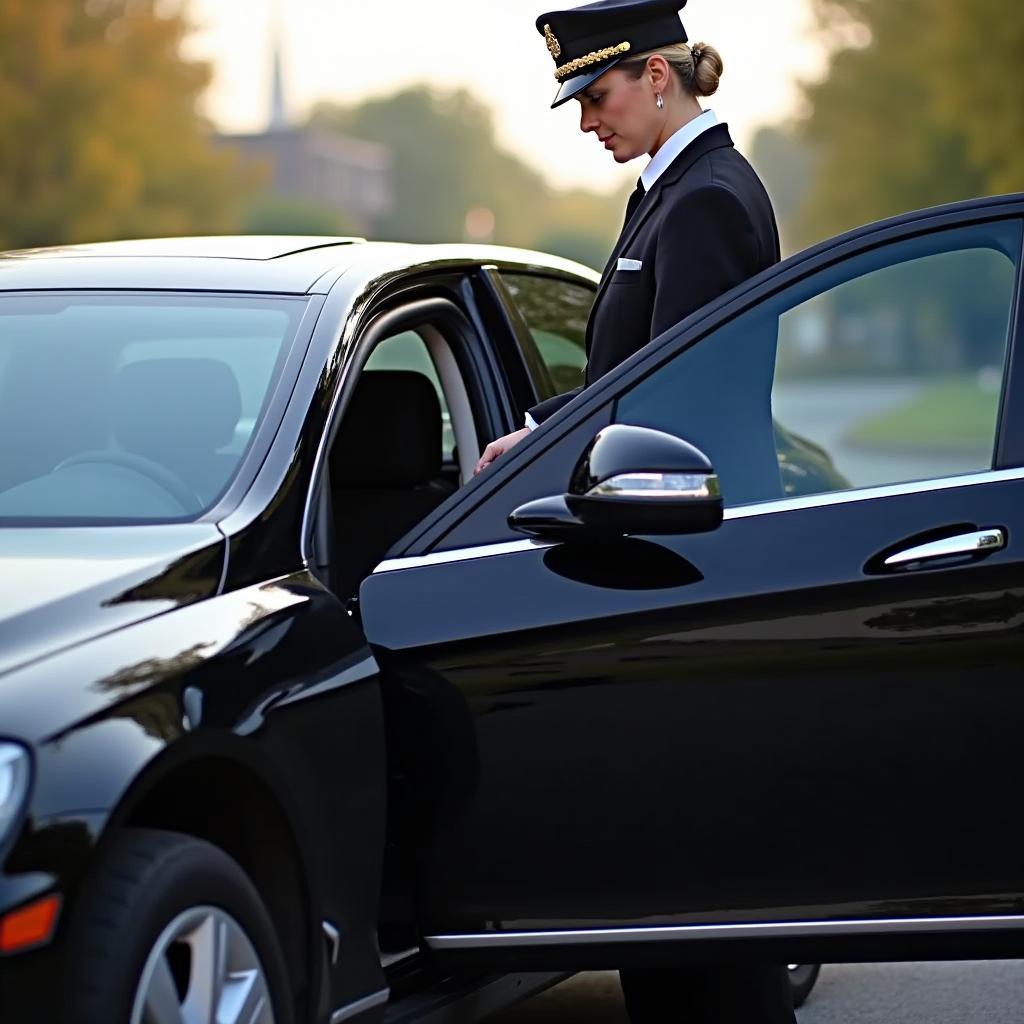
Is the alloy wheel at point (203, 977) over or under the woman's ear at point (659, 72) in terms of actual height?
under

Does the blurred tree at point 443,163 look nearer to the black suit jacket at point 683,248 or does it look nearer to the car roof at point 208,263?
the car roof at point 208,263

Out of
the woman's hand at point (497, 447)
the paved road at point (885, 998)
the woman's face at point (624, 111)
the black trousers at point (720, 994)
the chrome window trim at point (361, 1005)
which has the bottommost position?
the paved road at point (885, 998)

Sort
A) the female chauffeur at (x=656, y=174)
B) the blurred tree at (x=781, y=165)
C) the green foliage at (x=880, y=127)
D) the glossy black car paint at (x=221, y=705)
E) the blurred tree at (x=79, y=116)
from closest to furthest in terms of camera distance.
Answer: the glossy black car paint at (x=221, y=705)
the female chauffeur at (x=656, y=174)
the green foliage at (x=880, y=127)
the blurred tree at (x=79, y=116)
the blurred tree at (x=781, y=165)

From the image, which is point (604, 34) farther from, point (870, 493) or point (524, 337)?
point (870, 493)

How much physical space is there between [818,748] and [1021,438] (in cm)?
62

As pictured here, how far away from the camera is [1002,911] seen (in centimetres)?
333

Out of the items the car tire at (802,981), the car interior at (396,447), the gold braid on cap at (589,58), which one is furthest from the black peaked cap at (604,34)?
the car tire at (802,981)

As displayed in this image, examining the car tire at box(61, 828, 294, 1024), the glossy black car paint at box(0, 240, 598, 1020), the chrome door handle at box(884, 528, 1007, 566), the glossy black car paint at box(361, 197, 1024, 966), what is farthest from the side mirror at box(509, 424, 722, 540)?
the car tire at box(61, 828, 294, 1024)

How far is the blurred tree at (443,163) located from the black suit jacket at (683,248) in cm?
13692

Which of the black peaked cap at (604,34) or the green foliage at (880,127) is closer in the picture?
the black peaked cap at (604,34)

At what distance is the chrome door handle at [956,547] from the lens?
3.36 m

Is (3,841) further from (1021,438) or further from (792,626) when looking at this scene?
(1021,438)

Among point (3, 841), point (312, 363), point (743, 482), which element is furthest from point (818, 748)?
point (3, 841)

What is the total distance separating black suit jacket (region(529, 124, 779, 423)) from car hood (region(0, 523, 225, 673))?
1.08 metres
